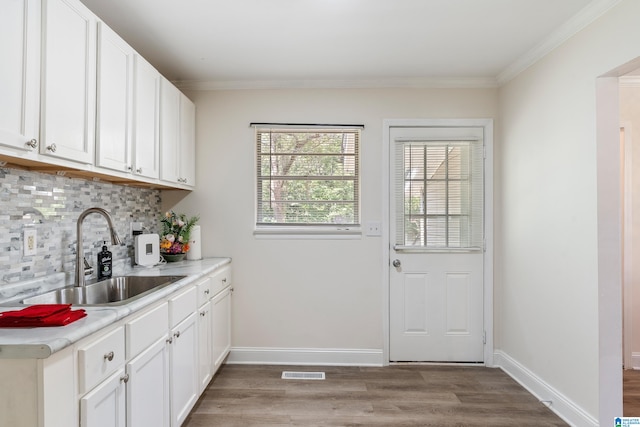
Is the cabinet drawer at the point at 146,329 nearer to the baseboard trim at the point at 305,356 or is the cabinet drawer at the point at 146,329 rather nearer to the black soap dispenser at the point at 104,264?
the black soap dispenser at the point at 104,264

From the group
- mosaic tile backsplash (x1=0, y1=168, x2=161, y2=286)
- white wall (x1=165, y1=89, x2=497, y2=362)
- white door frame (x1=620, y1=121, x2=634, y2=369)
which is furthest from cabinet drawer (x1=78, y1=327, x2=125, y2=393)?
white door frame (x1=620, y1=121, x2=634, y2=369)

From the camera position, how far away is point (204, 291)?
247 centimetres

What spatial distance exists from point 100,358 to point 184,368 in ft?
2.93

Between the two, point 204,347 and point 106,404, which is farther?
point 204,347

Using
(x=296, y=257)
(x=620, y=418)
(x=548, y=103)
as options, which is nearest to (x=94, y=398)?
(x=296, y=257)

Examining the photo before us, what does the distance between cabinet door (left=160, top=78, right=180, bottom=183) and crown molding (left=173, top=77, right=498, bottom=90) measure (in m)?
0.46

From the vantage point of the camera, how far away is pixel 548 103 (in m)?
2.45

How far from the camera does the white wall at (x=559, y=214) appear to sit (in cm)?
201

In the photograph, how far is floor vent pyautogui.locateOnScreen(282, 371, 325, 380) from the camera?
285 cm

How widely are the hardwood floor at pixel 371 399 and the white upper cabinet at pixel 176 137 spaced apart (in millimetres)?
1630

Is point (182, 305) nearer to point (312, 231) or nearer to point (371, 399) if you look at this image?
point (312, 231)

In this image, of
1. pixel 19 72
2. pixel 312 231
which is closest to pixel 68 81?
pixel 19 72

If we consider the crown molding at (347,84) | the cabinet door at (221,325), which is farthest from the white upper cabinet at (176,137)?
the cabinet door at (221,325)

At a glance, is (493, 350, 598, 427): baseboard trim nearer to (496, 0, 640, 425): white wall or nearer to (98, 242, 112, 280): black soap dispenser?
(496, 0, 640, 425): white wall
